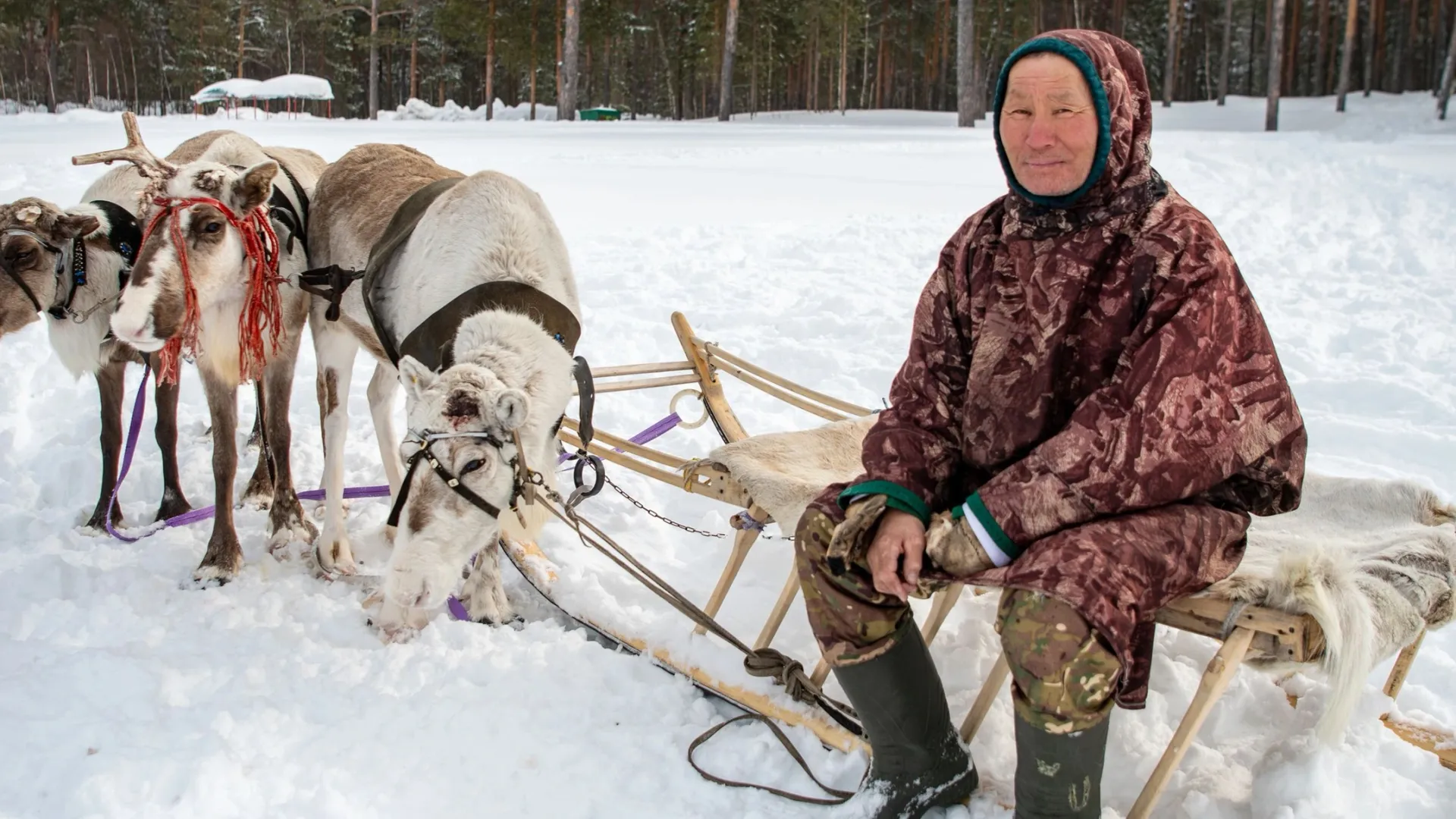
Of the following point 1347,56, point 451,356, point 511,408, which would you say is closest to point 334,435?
point 451,356

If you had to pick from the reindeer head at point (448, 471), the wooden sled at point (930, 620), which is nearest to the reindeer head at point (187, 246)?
the reindeer head at point (448, 471)

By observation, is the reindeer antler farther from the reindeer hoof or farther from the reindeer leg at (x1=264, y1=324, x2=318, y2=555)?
the reindeer hoof

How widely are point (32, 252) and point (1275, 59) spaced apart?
2264 centimetres

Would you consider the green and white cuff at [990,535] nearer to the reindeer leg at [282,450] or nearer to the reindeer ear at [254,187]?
the reindeer ear at [254,187]

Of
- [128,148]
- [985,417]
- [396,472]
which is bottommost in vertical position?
[396,472]

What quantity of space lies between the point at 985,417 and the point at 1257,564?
0.75 m

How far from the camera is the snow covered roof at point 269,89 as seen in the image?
27.8 meters

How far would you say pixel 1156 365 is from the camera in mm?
1701

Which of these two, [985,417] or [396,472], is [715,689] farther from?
[396,472]

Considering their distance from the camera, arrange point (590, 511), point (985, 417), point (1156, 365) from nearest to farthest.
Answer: point (1156, 365), point (985, 417), point (590, 511)

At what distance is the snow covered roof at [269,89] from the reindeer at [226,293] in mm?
27732

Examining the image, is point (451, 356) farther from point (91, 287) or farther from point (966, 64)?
point (966, 64)

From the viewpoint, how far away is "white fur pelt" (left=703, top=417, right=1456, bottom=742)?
1.75 meters

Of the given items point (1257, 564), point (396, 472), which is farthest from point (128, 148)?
point (1257, 564)
